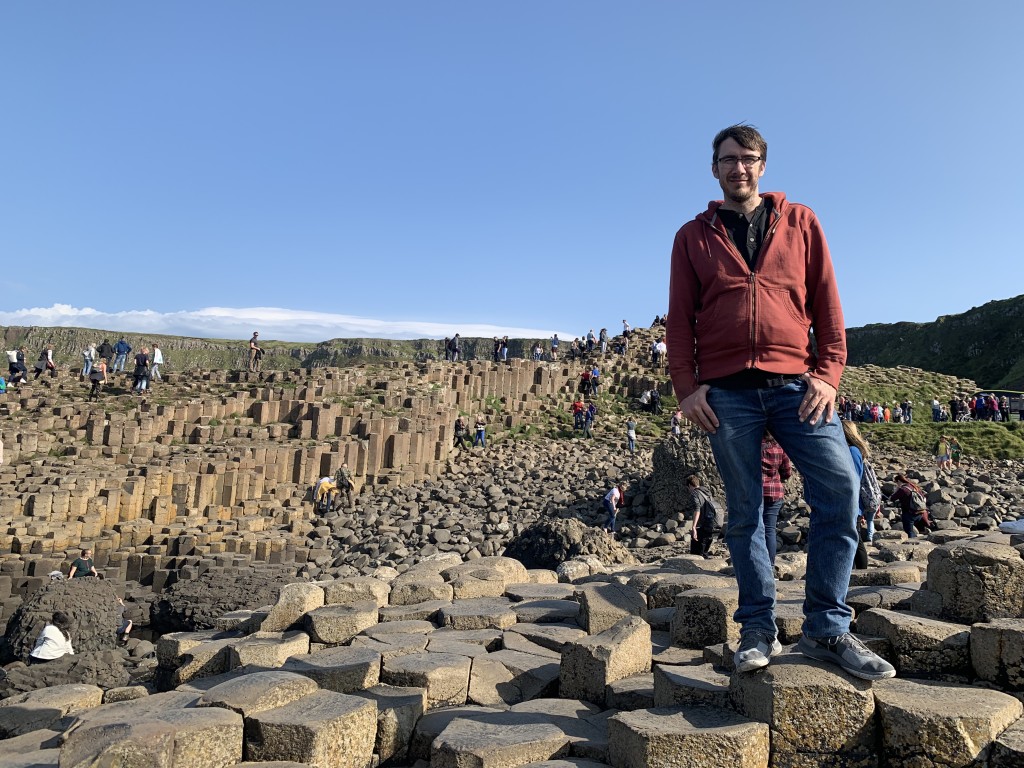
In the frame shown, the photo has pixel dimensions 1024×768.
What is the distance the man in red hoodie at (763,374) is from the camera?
3.27 m

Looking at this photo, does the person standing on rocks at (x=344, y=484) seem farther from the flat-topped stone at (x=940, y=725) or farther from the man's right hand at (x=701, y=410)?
the flat-topped stone at (x=940, y=725)

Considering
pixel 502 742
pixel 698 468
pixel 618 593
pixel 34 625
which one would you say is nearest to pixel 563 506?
pixel 698 468

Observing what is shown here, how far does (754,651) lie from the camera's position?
10.5ft

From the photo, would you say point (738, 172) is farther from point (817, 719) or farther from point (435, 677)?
point (435, 677)

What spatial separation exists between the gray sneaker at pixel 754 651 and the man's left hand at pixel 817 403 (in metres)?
0.99

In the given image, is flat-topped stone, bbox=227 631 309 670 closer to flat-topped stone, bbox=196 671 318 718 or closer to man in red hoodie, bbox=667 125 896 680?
flat-topped stone, bbox=196 671 318 718

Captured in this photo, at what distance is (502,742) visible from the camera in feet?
11.0

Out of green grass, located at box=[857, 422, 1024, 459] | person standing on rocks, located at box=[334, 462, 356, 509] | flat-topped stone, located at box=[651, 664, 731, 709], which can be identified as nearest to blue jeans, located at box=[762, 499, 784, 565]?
flat-topped stone, located at box=[651, 664, 731, 709]

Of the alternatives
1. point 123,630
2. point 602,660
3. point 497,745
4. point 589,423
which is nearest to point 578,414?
point 589,423

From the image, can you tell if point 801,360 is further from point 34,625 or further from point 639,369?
point 639,369

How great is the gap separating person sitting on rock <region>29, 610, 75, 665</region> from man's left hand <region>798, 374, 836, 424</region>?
997 cm

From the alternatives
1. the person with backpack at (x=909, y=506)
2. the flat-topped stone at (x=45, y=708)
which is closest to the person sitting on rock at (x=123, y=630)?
the flat-topped stone at (x=45, y=708)

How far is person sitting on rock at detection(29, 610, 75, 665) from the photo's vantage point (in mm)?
9547

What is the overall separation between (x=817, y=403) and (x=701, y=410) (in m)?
0.48
